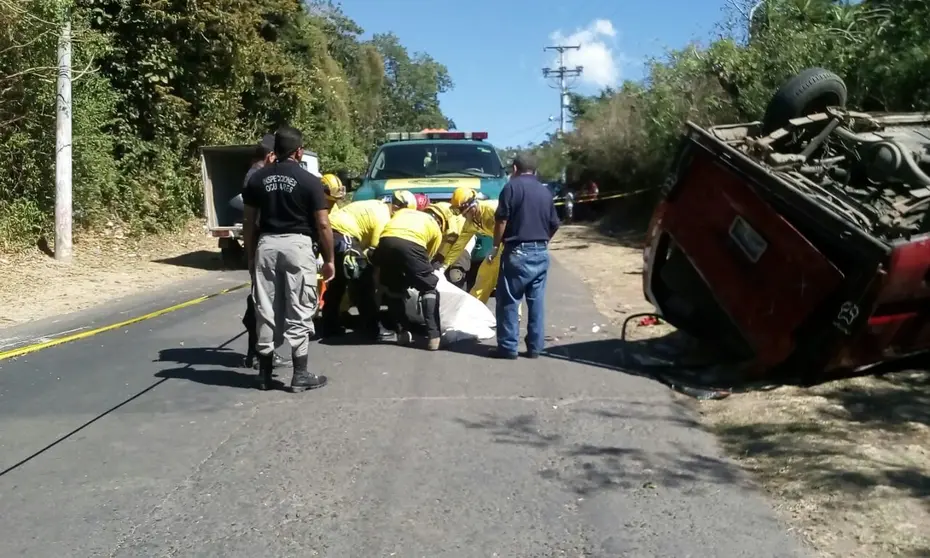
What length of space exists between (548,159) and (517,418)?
42115mm

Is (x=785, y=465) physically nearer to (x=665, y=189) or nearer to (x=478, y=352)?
(x=665, y=189)

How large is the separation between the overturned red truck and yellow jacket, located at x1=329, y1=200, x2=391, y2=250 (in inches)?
94.7

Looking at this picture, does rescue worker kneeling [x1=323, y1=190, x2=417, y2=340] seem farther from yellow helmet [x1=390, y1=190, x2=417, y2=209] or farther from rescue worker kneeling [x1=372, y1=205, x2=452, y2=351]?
rescue worker kneeling [x1=372, y1=205, x2=452, y2=351]

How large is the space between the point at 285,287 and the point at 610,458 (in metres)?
2.78

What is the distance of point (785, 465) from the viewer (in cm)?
542

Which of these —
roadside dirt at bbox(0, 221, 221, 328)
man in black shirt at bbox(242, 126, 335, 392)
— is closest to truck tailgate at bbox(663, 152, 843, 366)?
man in black shirt at bbox(242, 126, 335, 392)

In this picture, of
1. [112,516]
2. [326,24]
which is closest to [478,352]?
[112,516]

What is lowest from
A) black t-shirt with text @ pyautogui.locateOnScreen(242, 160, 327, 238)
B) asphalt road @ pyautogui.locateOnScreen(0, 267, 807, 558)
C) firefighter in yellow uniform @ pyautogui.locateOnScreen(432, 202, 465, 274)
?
asphalt road @ pyautogui.locateOnScreen(0, 267, 807, 558)

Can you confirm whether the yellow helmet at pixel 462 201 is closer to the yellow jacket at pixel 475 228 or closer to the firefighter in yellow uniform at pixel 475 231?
the firefighter in yellow uniform at pixel 475 231

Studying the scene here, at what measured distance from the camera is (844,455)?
5473 millimetres

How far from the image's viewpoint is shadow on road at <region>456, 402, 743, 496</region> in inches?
205

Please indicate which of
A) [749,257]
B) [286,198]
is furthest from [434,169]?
[749,257]

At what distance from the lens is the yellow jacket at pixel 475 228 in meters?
9.87

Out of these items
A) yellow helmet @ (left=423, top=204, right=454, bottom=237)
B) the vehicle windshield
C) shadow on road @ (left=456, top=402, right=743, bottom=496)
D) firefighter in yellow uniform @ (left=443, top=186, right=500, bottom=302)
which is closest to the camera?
shadow on road @ (left=456, top=402, right=743, bottom=496)
